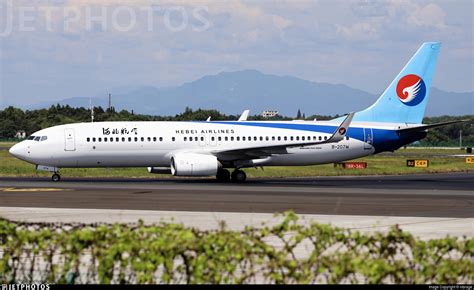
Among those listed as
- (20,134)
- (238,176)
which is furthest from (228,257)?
(20,134)

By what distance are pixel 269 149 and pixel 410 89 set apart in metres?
11.0

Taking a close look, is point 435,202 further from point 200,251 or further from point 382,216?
point 200,251

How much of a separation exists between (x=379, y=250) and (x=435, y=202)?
2221 centimetres

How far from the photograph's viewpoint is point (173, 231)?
1219 cm

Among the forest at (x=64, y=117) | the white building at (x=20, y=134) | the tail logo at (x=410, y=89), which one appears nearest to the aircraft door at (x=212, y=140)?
the tail logo at (x=410, y=89)

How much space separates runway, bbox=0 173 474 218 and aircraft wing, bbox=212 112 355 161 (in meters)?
1.70

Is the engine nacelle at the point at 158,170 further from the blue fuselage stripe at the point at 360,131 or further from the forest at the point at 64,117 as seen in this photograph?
the forest at the point at 64,117

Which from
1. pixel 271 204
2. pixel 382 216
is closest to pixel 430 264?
Answer: pixel 382 216

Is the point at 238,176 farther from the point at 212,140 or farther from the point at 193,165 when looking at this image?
the point at 193,165

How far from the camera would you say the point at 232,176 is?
49219mm

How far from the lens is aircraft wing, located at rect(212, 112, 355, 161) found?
153ft

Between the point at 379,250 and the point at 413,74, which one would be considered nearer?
the point at 379,250

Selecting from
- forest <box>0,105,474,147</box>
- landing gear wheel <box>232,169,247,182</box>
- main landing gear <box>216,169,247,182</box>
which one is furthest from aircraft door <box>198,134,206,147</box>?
forest <box>0,105,474,147</box>

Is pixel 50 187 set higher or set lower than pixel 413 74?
lower
